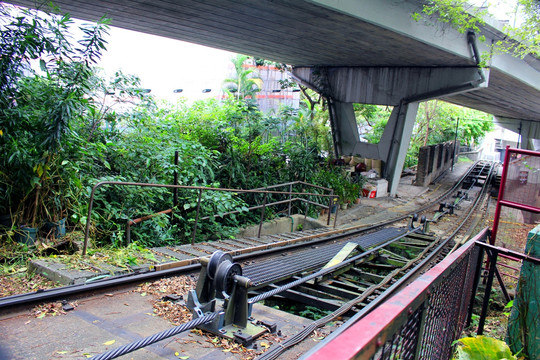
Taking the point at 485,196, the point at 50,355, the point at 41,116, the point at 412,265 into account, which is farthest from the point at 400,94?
the point at 50,355

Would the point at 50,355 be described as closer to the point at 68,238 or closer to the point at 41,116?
the point at 68,238

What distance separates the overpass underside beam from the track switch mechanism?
610 inches

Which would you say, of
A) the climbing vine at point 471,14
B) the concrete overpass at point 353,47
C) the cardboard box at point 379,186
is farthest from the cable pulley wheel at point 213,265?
the cardboard box at point 379,186

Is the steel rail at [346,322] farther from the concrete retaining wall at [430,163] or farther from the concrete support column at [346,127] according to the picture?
the concrete retaining wall at [430,163]

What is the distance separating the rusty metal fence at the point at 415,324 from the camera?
113cm

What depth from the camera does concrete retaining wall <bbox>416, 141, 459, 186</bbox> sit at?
2288cm

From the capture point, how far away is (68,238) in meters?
5.26

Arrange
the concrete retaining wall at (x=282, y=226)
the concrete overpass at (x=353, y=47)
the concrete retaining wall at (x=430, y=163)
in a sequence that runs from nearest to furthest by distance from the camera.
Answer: the concrete retaining wall at (x=282, y=226), the concrete overpass at (x=353, y=47), the concrete retaining wall at (x=430, y=163)

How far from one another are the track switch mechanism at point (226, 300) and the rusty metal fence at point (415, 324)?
1318 millimetres

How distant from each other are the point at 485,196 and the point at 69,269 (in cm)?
2249

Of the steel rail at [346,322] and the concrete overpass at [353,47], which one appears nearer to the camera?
the steel rail at [346,322]

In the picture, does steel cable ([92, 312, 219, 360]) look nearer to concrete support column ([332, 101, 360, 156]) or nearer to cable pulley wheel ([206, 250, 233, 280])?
cable pulley wheel ([206, 250, 233, 280])

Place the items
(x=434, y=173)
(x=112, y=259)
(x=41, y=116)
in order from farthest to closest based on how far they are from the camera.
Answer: (x=434, y=173)
(x=41, y=116)
(x=112, y=259)

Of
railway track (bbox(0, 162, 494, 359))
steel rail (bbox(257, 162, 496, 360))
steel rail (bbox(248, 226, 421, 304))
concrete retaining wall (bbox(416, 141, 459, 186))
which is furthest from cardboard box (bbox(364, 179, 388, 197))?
steel rail (bbox(257, 162, 496, 360))
